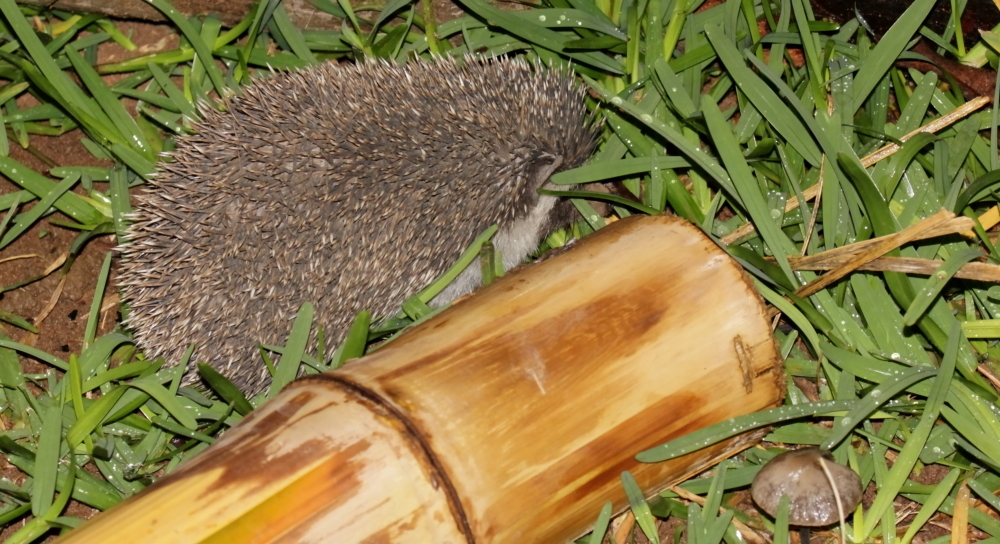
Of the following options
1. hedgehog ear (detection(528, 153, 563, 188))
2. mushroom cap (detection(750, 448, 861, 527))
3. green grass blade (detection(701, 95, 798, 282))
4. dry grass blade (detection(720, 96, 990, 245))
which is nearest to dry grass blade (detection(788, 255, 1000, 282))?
green grass blade (detection(701, 95, 798, 282))

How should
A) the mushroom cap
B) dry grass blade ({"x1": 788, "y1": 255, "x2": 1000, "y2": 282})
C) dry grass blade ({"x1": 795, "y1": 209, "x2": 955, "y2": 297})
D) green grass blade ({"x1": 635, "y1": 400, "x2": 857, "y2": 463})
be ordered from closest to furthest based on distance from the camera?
green grass blade ({"x1": 635, "y1": 400, "x2": 857, "y2": 463}) → the mushroom cap → dry grass blade ({"x1": 795, "y1": 209, "x2": 955, "y2": 297}) → dry grass blade ({"x1": 788, "y1": 255, "x2": 1000, "y2": 282})

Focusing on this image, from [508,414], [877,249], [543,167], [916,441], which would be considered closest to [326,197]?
[543,167]

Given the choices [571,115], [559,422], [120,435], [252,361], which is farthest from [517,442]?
[120,435]

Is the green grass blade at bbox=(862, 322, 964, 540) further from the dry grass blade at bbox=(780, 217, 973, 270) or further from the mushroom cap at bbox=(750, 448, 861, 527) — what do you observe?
the dry grass blade at bbox=(780, 217, 973, 270)

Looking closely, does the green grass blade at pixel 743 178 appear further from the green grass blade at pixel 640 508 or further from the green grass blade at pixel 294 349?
the green grass blade at pixel 294 349

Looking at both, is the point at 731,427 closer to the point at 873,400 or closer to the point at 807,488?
the point at 807,488
